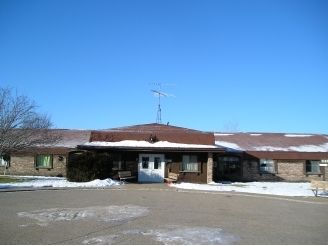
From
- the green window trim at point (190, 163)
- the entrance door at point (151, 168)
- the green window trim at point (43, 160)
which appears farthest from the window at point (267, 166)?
the green window trim at point (43, 160)

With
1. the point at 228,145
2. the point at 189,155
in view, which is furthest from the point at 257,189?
the point at 228,145

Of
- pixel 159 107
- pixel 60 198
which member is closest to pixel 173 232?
pixel 60 198

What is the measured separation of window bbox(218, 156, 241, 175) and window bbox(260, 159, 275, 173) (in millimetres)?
1961

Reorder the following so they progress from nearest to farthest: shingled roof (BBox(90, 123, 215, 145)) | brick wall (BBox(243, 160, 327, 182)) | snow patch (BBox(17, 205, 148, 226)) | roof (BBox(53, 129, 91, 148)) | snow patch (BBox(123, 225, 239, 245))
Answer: snow patch (BBox(123, 225, 239, 245)) → snow patch (BBox(17, 205, 148, 226)) → shingled roof (BBox(90, 123, 215, 145)) → brick wall (BBox(243, 160, 327, 182)) → roof (BBox(53, 129, 91, 148))

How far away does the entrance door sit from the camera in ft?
78.2

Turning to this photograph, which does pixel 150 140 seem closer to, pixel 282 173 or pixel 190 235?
pixel 282 173

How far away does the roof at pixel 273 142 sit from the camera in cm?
2970

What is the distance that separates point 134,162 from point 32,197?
10.1 metres

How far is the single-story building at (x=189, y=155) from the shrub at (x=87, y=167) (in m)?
1.59

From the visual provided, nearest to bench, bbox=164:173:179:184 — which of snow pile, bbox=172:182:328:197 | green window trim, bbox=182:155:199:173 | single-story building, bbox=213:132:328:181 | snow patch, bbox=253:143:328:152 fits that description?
snow pile, bbox=172:182:328:197

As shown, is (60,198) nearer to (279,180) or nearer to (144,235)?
(144,235)

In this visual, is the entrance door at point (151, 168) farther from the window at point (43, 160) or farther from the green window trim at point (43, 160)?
the window at point (43, 160)

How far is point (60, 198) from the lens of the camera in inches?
563

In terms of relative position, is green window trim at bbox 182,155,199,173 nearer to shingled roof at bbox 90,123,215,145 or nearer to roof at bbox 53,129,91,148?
shingled roof at bbox 90,123,215,145
